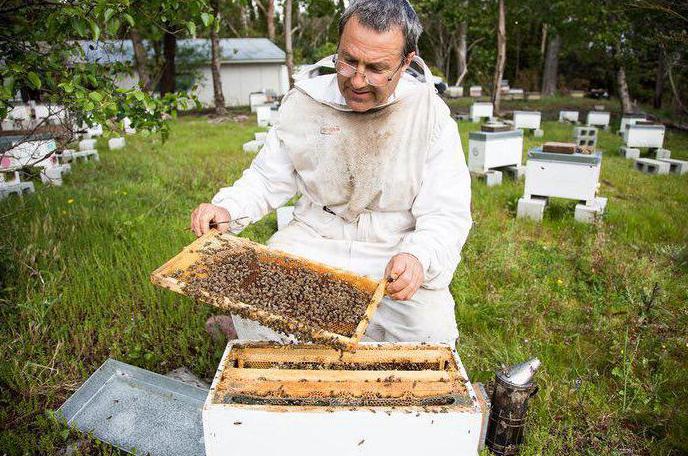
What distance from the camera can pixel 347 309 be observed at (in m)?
2.11

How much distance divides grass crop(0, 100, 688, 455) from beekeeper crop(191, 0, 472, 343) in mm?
838

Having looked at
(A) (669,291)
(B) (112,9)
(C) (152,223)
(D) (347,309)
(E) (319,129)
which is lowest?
(A) (669,291)

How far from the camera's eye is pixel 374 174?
2758 mm

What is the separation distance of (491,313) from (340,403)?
93.7 inches

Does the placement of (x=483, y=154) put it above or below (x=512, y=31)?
below

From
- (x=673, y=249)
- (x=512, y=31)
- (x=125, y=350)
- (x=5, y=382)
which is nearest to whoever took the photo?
(x=5, y=382)

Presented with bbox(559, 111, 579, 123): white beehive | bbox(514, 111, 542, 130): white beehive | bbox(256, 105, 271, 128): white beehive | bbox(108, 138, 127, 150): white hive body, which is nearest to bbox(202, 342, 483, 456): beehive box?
bbox(108, 138, 127, 150): white hive body

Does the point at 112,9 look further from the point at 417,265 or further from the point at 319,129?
the point at 417,265

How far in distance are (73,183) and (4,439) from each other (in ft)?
18.6

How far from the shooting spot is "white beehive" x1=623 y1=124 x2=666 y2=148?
1044cm

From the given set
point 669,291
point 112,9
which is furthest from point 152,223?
point 669,291

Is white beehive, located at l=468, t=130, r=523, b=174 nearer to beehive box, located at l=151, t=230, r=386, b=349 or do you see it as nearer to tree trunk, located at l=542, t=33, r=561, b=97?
beehive box, located at l=151, t=230, r=386, b=349

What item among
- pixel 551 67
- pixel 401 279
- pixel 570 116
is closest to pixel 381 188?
pixel 401 279

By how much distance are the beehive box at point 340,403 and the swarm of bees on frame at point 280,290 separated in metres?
0.11
